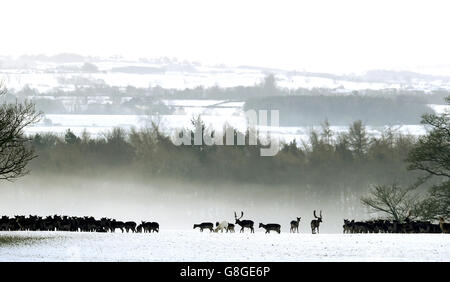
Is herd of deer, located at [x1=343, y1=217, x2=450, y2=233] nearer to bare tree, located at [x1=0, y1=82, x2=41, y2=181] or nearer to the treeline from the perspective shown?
bare tree, located at [x1=0, y1=82, x2=41, y2=181]

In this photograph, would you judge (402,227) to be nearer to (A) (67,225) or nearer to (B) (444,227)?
(B) (444,227)

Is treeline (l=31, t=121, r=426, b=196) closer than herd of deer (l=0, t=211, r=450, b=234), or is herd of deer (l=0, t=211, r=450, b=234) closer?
herd of deer (l=0, t=211, r=450, b=234)

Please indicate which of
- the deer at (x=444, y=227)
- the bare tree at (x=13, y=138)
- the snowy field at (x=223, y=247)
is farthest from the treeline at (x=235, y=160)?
the snowy field at (x=223, y=247)

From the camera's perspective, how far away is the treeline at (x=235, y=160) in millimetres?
139625

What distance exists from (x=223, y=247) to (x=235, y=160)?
107 m

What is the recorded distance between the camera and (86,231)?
180ft

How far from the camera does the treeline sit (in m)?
140

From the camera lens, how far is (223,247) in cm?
4472

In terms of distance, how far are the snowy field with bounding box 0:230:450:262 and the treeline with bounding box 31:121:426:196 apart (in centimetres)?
8158

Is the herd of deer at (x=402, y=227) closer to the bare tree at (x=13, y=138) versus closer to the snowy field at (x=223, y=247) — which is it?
the snowy field at (x=223, y=247)

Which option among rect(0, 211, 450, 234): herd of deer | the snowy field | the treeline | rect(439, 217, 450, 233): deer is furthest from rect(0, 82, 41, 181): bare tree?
the treeline
